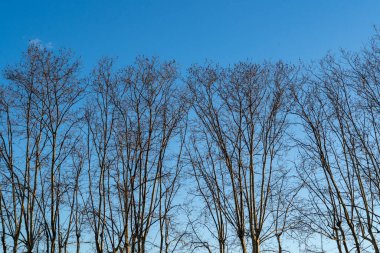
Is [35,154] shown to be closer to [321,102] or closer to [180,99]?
[180,99]

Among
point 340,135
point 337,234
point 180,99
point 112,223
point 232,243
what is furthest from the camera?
point 232,243

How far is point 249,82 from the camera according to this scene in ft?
40.0

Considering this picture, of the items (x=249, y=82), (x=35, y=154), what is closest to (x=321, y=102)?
(x=249, y=82)

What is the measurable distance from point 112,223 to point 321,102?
24.5 ft

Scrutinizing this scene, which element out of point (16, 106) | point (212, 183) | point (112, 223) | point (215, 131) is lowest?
point (112, 223)

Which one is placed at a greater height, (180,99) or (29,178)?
(180,99)

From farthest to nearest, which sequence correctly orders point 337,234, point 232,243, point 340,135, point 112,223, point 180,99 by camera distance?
1. point 232,243
2. point 337,234
3. point 180,99
4. point 340,135
5. point 112,223

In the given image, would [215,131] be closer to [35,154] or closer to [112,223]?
[112,223]

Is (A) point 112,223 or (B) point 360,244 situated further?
(B) point 360,244

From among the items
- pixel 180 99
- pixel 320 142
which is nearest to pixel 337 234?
pixel 320 142

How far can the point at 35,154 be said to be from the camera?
11.3 metres

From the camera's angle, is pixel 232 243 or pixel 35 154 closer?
pixel 35 154

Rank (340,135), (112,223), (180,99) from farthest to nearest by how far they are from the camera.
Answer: (180,99), (340,135), (112,223)

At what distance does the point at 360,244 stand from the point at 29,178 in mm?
10250
